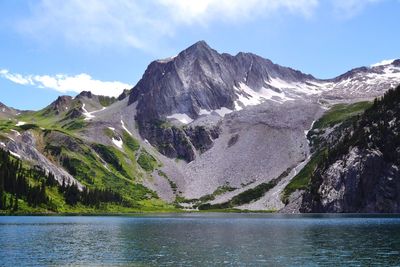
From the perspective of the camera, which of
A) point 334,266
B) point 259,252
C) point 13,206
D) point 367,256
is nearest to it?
point 334,266

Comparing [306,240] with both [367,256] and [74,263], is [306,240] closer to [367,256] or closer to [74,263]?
[367,256]

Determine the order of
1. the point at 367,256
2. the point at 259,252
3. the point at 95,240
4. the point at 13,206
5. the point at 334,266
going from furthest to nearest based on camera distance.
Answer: the point at 13,206 < the point at 95,240 < the point at 259,252 < the point at 367,256 < the point at 334,266

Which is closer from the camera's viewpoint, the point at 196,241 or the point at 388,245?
the point at 388,245

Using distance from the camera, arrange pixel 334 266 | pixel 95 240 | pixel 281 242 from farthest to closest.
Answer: pixel 95 240 → pixel 281 242 → pixel 334 266

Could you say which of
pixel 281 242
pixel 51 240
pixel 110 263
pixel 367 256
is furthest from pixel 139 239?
pixel 367 256

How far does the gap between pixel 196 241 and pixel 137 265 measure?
31.0 m

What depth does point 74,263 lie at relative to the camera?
59062 millimetres

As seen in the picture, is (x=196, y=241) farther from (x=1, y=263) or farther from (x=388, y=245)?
(x=1, y=263)

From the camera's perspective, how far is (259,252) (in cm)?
6944

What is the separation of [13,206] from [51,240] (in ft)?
400

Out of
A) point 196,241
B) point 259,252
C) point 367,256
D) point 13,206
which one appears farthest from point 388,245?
point 13,206

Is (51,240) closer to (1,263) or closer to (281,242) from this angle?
(1,263)

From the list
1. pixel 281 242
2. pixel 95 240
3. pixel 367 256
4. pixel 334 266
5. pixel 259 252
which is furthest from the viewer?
pixel 95 240

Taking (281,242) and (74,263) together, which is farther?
(281,242)
